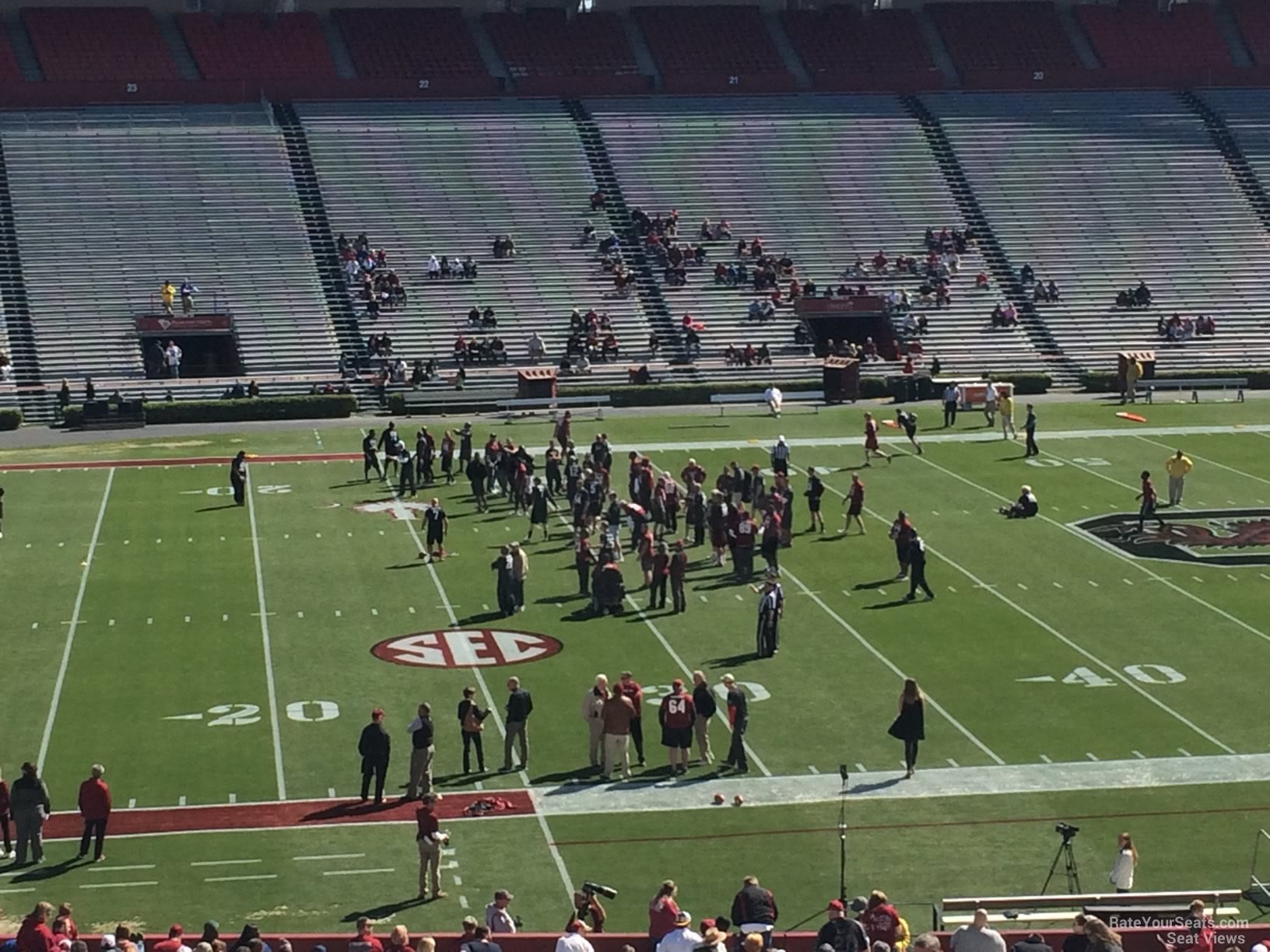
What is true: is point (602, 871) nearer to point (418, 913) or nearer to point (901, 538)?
point (418, 913)

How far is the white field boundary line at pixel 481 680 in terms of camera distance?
991 inches

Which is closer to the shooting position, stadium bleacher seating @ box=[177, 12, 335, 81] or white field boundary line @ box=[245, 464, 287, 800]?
white field boundary line @ box=[245, 464, 287, 800]

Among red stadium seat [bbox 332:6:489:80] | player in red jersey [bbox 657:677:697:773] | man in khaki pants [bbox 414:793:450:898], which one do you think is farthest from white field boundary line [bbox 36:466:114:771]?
red stadium seat [bbox 332:6:489:80]

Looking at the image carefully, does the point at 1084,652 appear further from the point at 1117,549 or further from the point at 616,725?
the point at 616,725

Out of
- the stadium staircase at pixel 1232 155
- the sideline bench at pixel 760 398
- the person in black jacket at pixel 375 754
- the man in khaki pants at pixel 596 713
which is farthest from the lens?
the stadium staircase at pixel 1232 155

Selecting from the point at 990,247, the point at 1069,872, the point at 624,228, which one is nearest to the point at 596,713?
the point at 1069,872

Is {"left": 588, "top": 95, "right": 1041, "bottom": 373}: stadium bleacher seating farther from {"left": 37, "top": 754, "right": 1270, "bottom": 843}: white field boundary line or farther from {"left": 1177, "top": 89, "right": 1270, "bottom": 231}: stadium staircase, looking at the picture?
{"left": 37, "top": 754, "right": 1270, "bottom": 843}: white field boundary line

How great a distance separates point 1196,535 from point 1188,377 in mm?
24725

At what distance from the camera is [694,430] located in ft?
190

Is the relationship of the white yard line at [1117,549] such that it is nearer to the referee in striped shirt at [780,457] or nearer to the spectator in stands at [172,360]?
the referee in striped shirt at [780,457]

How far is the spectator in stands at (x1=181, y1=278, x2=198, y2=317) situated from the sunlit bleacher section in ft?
17.2

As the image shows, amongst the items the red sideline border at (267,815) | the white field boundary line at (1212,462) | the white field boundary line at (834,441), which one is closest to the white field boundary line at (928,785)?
the red sideline border at (267,815)

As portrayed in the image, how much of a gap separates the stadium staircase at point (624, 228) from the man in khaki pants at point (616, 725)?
40.1 m

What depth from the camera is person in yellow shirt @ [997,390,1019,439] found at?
54469 mm
